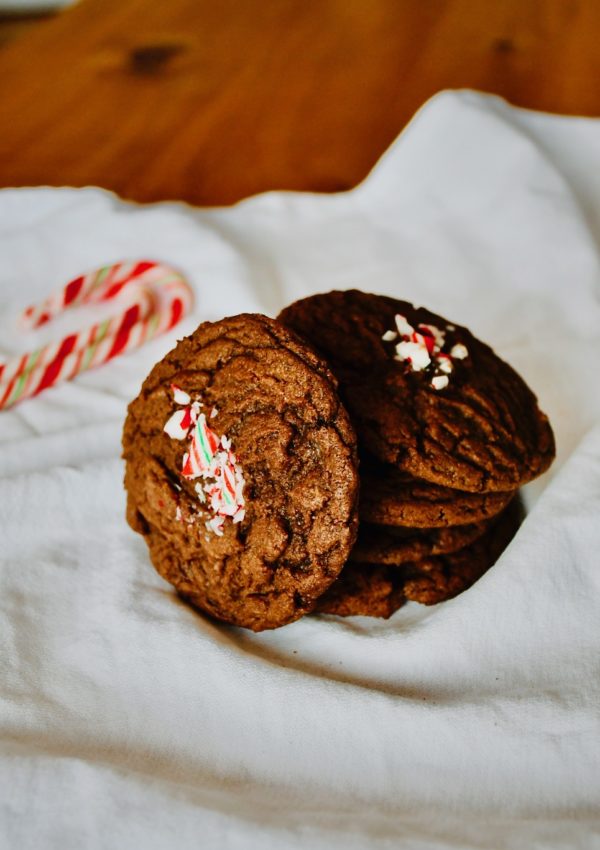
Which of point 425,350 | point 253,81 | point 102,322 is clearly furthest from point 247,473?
point 253,81

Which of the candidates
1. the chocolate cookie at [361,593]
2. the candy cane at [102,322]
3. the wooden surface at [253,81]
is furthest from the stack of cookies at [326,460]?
the wooden surface at [253,81]

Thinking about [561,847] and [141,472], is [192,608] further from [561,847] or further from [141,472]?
[561,847]

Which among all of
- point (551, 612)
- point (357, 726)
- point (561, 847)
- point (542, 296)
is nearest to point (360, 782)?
point (357, 726)

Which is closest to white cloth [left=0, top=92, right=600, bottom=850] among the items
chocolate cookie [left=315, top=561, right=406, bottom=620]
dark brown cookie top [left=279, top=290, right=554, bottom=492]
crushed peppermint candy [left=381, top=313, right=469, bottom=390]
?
chocolate cookie [left=315, top=561, right=406, bottom=620]

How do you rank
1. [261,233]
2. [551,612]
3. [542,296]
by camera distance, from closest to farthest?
[551,612] < [542,296] < [261,233]

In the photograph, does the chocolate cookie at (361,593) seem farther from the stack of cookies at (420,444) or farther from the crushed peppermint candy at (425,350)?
the crushed peppermint candy at (425,350)

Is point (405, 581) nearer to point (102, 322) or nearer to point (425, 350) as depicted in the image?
point (425, 350)
